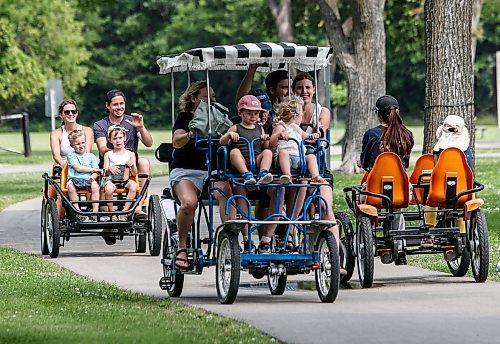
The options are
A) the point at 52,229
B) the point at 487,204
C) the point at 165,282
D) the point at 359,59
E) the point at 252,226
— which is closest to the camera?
the point at 252,226

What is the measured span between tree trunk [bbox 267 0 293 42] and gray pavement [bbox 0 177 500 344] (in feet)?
99.5

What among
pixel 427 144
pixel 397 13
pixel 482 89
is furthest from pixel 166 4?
pixel 427 144

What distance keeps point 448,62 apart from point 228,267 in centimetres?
782

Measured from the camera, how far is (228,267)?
38.9 ft

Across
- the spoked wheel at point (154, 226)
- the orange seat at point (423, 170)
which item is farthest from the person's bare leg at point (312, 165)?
the spoked wheel at point (154, 226)

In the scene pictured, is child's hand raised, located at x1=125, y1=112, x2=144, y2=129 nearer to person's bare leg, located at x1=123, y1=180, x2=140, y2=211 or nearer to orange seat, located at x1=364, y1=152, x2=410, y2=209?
person's bare leg, located at x1=123, y1=180, x2=140, y2=211

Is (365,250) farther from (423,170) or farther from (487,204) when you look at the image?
(487,204)

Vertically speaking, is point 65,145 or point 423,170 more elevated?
point 65,145

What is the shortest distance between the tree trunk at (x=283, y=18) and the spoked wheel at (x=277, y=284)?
112 ft

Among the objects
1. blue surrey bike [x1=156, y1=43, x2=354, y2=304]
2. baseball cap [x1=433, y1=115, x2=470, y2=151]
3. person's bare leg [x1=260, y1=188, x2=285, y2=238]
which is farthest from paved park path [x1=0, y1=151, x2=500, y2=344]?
baseball cap [x1=433, y1=115, x2=470, y2=151]

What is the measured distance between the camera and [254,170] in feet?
39.7

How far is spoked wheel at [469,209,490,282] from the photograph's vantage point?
12.9 m

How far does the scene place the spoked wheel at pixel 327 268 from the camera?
11.6 metres

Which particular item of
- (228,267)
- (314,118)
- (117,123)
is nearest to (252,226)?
(228,267)
